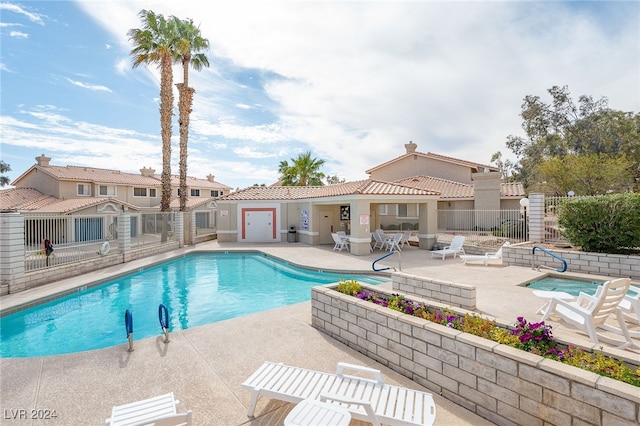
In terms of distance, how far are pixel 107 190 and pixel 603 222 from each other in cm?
3881

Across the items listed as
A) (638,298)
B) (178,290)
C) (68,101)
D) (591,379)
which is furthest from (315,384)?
(68,101)

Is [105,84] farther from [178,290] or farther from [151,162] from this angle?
[151,162]

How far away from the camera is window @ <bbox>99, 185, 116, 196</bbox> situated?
3216 centimetres

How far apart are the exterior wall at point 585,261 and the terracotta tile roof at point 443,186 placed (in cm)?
1374

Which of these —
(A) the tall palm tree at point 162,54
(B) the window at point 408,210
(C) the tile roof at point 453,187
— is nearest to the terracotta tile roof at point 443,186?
(C) the tile roof at point 453,187

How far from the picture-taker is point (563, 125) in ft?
119

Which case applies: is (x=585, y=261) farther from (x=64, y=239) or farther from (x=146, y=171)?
(x=146, y=171)

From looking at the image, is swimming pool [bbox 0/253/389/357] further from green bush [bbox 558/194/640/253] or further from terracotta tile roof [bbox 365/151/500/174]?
terracotta tile roof [bbox 365/151/500/174]

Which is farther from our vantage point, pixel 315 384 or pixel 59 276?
pixel 59 276

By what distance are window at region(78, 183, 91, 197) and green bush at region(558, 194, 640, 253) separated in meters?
37.8

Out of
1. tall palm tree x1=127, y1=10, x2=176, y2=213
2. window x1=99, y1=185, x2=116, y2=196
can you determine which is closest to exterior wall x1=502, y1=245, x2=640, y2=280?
tall palm tree x1=127, y1=10, x2=176, y2=213

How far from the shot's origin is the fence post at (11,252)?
10094mm

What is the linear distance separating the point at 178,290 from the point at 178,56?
17397mm

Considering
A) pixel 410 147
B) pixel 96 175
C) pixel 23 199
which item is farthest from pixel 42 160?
pixel 410 147
